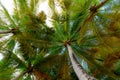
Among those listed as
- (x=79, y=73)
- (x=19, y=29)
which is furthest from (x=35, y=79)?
(x=79, y=73)

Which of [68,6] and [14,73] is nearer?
[68,6]

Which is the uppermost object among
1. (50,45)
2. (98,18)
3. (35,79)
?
(98,18)

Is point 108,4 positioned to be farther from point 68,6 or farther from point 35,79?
point 35,79

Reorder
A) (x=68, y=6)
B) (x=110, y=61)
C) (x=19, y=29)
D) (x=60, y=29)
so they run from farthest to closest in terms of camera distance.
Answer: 1. (x=60, y=29)
2. (x=19, y=29)
3. (x=110, y=61)
4. (x=68, y=6)

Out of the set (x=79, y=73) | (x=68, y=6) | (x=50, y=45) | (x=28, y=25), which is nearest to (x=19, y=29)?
(x=28, y=25)

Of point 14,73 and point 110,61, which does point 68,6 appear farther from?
point 14,73

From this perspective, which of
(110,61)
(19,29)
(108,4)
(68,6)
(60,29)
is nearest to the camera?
(108,4)

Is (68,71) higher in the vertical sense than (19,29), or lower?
lower
